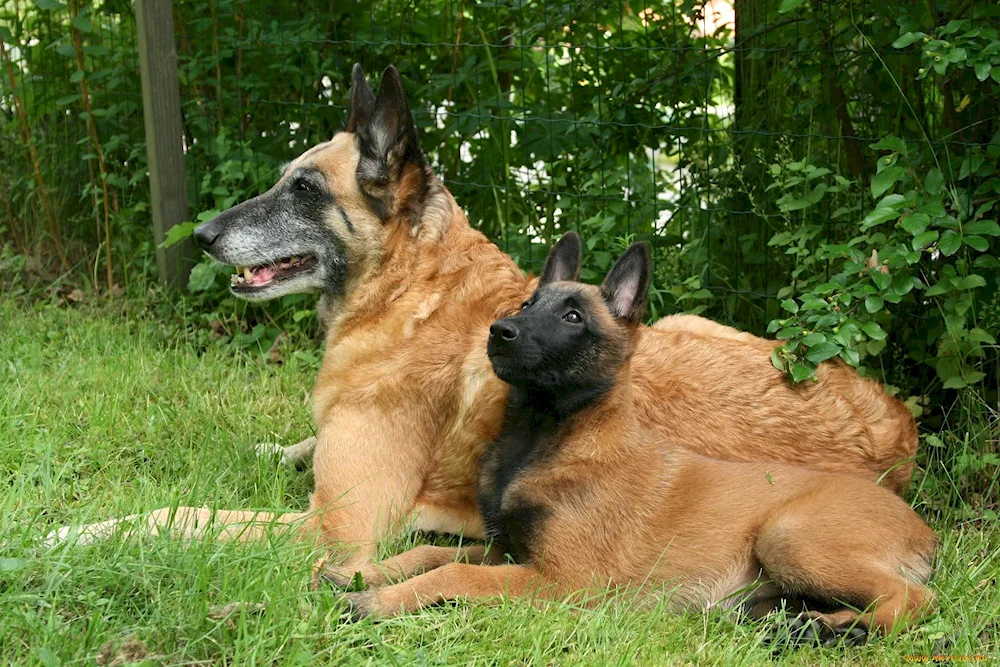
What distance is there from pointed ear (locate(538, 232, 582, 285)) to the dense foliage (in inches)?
35.5

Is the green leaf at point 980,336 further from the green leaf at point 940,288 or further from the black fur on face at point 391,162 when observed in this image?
the black fur on face at point 391,162

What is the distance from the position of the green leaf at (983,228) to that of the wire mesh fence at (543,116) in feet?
1.30

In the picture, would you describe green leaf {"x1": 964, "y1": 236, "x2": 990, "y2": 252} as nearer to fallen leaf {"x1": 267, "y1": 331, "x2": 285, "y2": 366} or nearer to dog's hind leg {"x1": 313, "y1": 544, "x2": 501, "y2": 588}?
dog's hind leg {"x1": 313, "y1": 544, "x2": 501, "y2": 588}

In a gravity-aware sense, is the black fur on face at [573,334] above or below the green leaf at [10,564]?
above

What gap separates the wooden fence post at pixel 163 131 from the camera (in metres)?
6.10

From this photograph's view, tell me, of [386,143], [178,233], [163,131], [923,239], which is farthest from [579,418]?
[163,131]

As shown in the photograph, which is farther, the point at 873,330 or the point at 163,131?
the point at 163,131

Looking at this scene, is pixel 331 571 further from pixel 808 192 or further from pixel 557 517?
pixel 808 192

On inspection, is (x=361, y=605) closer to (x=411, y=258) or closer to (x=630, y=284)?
(x=630, y=284)

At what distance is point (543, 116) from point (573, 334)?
8.35 feet

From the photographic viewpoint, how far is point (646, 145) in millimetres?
5688

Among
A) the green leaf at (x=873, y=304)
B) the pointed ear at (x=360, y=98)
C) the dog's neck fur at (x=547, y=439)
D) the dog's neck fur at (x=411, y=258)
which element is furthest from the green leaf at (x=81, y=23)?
the green leaf at (x=873, y=304)

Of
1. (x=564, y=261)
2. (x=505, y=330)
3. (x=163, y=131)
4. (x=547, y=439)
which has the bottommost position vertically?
(x=547, y=439)

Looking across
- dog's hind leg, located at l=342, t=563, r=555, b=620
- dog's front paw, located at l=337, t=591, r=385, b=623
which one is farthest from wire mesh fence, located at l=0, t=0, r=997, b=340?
dog's front paw, located at l=337, t=591, r=385, b=623
